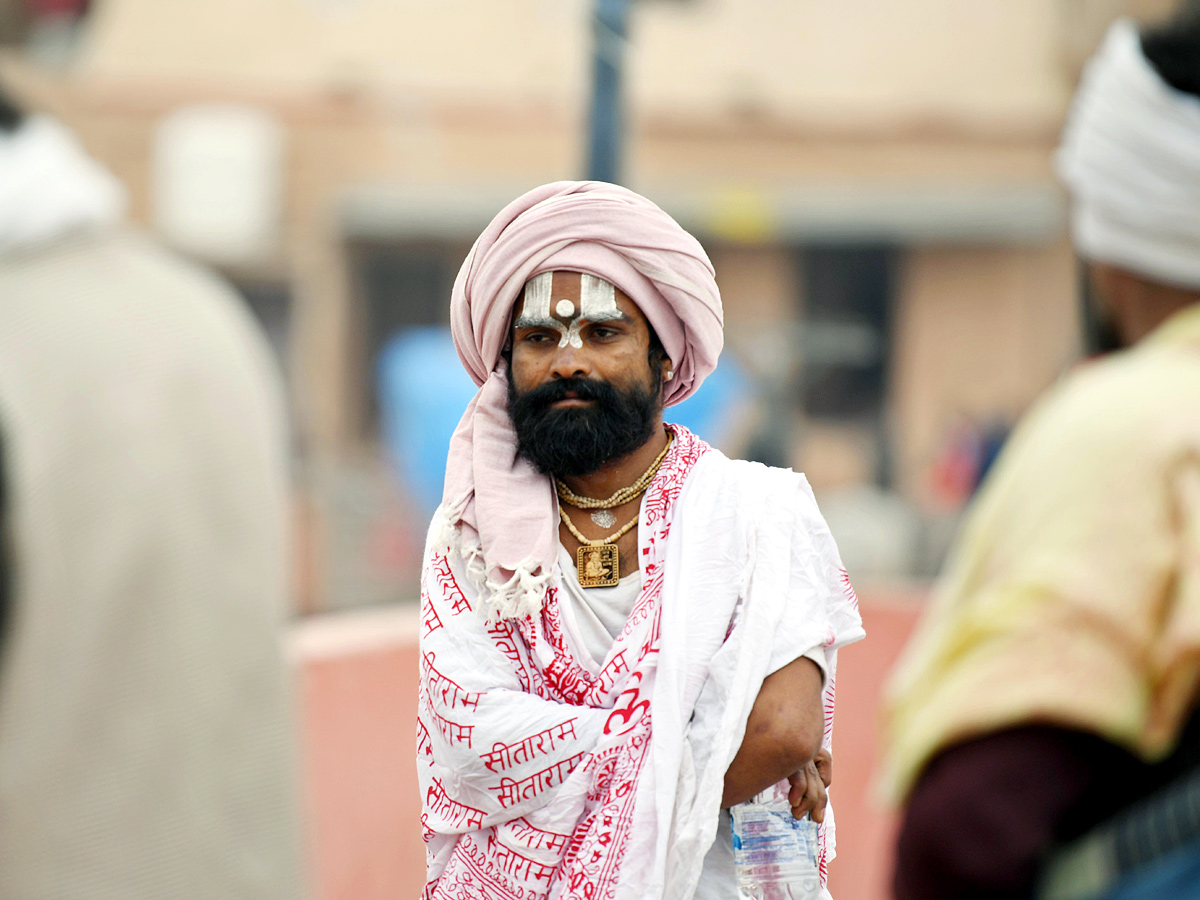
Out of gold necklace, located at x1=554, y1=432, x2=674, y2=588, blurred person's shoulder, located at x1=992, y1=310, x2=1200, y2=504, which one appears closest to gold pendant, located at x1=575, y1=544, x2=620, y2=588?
gold necklace, located at x1=554, y1=432, x2=674, y2=588

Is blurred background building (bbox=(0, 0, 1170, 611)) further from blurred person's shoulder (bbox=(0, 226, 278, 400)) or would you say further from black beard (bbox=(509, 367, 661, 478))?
blurred person's shoulder (bbox=(0, 226, 278, 400))

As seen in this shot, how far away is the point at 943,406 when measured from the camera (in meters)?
15.8

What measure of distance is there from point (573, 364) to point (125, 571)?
777 millimetres

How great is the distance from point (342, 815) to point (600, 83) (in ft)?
7.19

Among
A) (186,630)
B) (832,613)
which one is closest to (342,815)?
(832,613)

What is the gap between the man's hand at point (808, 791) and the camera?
2.08 meters

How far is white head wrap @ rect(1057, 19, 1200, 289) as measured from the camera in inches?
64.9

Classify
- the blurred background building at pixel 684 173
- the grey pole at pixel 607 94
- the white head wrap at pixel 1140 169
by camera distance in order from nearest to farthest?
1. the white head wrap at pixel 1140 169
2. the grey pole at pixel 607 94
3. the blurred background building at pixel 684 173

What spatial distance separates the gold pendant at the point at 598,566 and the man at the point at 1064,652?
0.59 metres

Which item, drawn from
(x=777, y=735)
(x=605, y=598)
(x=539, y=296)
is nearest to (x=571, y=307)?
(x=539, y=296)

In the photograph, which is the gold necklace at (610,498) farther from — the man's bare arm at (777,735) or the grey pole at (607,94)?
the grey pole at (607,94)

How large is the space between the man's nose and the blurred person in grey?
533mm

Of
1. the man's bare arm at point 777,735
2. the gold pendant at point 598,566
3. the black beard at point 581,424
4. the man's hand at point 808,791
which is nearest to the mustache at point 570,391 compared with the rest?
the black beard at point 581,424

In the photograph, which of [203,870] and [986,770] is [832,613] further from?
[203,870]
